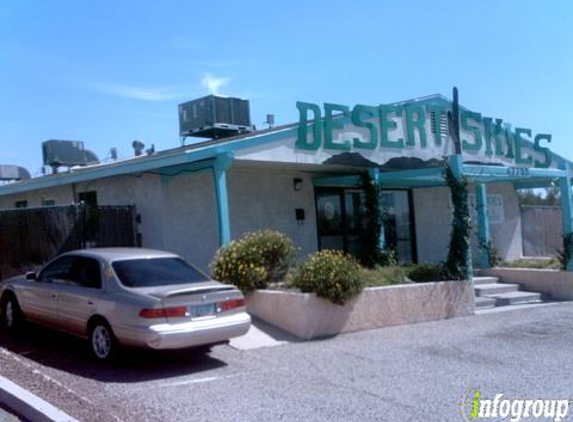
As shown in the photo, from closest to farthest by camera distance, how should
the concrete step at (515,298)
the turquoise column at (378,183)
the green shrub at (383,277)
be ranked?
the green shrub at (383,277), the concrete step at (515,298), the turquoise column at (378,183)

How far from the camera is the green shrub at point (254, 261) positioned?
10.7m

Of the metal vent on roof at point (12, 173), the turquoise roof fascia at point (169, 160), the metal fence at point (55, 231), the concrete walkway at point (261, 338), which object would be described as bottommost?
the concrete walkway at point (261, 338)

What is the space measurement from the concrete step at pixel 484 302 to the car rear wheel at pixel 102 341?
27.2ft

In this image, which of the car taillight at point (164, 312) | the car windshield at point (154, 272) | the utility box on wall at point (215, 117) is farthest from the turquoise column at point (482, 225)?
the car taillight at point (164, 312)

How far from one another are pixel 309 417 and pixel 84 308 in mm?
3668

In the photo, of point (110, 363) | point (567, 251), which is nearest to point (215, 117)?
point (567, 251)

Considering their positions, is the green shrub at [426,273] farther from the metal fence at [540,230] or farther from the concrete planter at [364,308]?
the metal fence at [540,230]

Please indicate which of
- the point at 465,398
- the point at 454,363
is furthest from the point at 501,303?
the point at 465,398

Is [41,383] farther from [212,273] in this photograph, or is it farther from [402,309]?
[402,309]

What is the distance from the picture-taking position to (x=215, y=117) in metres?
17.6

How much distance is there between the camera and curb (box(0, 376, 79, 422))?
17.9 ft

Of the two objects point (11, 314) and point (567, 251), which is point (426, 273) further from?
point (11, 314)

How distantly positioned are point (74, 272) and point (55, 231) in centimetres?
A: 459

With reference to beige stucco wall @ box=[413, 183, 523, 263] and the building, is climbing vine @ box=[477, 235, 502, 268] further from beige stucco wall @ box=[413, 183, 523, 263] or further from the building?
beige stucco wall @ box=[413, 183, 523, 263]
